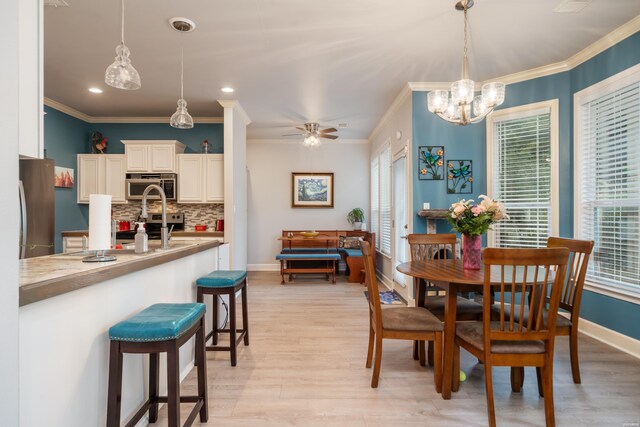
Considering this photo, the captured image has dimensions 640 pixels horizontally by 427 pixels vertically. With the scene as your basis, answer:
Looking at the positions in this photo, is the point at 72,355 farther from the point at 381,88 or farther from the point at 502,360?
the point at 381,88

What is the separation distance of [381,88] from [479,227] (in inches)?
102

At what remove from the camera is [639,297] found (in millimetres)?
2744

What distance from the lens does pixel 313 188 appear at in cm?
700

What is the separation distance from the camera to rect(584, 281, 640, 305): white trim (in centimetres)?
280

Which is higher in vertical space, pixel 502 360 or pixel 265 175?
pixel 265 175

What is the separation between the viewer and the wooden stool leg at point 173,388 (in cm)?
142

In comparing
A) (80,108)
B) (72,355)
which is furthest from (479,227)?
(80,108)

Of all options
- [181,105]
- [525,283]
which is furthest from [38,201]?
[525,283]

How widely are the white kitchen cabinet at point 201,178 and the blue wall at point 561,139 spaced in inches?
114

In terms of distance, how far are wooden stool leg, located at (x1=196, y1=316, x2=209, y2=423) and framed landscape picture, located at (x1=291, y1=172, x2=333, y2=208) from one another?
206 inches

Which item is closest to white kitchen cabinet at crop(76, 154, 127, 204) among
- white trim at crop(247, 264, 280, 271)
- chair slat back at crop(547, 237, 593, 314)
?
white trim at crop(247, 264, 280, 271)

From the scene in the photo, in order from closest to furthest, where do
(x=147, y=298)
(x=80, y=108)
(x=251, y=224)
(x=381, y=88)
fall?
(x=147, y=298), (x=381, y=88), (x=80, y=108), (x=251, y=224)

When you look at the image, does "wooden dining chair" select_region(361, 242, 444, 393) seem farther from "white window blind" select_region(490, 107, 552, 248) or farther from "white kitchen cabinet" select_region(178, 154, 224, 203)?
"white kitchen cabinet" select_region(178, 154, 224, 203)

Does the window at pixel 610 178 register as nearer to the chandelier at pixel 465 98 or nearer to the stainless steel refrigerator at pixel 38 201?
the chandelier at pixel 465 98
